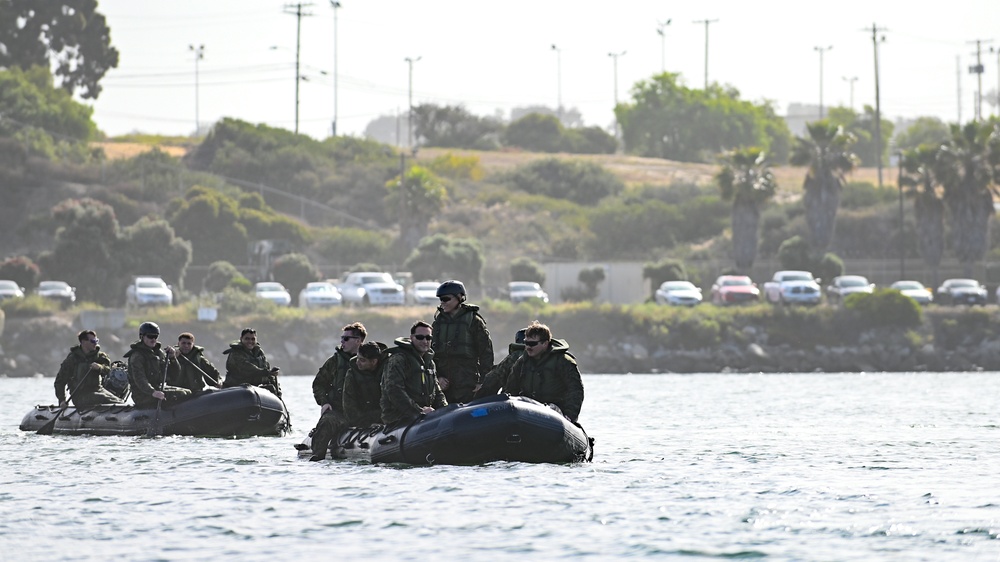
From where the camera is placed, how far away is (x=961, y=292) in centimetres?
8188

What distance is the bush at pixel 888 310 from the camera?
78.6 metres

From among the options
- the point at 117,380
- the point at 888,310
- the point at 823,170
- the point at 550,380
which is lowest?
the point at 117,380

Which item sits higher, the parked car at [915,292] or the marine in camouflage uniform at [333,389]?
the parked car at [915,292]

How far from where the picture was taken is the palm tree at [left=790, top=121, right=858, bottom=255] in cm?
9144

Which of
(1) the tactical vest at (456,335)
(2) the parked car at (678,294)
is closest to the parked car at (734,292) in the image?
(2) the parked car at (678,294)

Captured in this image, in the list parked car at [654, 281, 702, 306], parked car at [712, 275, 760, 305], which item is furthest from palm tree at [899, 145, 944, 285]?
parked car at [654, 281, 702, 306]

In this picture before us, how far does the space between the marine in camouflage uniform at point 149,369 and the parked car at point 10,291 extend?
160 ft

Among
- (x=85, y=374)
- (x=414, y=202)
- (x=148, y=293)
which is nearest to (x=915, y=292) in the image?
(x=414, y=202)

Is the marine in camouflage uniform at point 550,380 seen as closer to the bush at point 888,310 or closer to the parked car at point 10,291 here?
the bush at point 888,310

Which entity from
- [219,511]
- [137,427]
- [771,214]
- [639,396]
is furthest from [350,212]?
[219,511]

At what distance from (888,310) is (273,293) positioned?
29118 mm

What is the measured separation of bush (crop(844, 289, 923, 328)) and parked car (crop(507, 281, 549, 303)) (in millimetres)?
15033

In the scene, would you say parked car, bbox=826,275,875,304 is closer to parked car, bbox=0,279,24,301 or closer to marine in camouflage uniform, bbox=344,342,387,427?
parked car, bbox=0,279,24,301

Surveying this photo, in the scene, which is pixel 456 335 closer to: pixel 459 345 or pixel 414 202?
pixel 459 345
